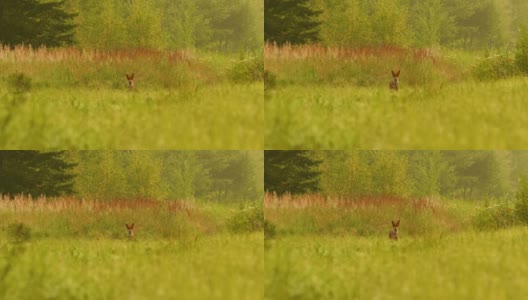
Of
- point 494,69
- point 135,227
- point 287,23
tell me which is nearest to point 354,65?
point 287,23

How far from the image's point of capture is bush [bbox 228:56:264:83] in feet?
34.0

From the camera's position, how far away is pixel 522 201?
1034cm

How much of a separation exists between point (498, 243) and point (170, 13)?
6.63 metres

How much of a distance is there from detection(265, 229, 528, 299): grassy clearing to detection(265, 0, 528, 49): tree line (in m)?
3.31

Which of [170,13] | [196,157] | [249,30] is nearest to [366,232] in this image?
[196,157]

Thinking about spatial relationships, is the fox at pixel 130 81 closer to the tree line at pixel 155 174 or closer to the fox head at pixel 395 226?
the tree line at pixel 155 174

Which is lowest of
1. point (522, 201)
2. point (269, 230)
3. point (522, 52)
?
point (269, 230)

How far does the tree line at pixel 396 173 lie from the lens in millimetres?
9953

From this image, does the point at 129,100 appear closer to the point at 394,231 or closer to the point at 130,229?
the point at 130,229

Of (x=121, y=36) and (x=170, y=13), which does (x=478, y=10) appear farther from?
(x=121, y=36)

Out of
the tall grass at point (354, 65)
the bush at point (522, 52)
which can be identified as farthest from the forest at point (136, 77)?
the bush at point (522, 52)

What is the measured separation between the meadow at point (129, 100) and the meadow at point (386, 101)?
0.50 meters

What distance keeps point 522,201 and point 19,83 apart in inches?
340

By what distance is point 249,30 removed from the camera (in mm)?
10422
